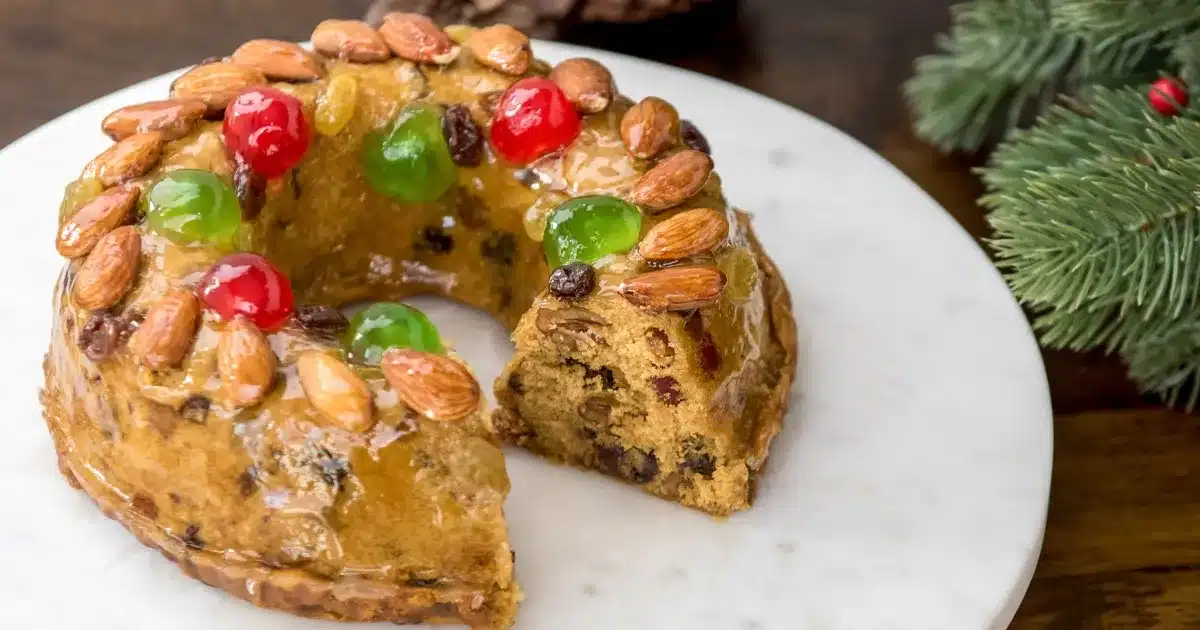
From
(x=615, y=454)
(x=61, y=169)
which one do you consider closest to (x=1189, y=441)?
(x=615, y=454)

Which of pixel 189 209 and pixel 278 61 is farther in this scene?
pixel 278 61

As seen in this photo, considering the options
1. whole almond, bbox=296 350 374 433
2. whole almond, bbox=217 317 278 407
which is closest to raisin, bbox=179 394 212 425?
whole almond, bbox=217 317 278 407

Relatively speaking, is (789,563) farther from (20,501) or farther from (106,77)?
(106,77)

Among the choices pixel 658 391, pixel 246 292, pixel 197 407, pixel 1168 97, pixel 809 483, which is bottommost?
pixel 809 483

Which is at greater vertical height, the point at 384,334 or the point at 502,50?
the point at 502,50

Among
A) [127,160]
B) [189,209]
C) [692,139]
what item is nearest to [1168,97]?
[692,139]

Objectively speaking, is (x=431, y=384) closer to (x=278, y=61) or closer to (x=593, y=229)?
(x=593, y=229)

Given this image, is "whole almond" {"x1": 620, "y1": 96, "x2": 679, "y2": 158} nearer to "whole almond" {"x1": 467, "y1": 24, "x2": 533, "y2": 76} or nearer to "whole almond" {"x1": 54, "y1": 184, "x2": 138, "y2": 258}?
"whole almond" {"x1": 467, "y1": 24, "x2": 533, "y2": 76}
